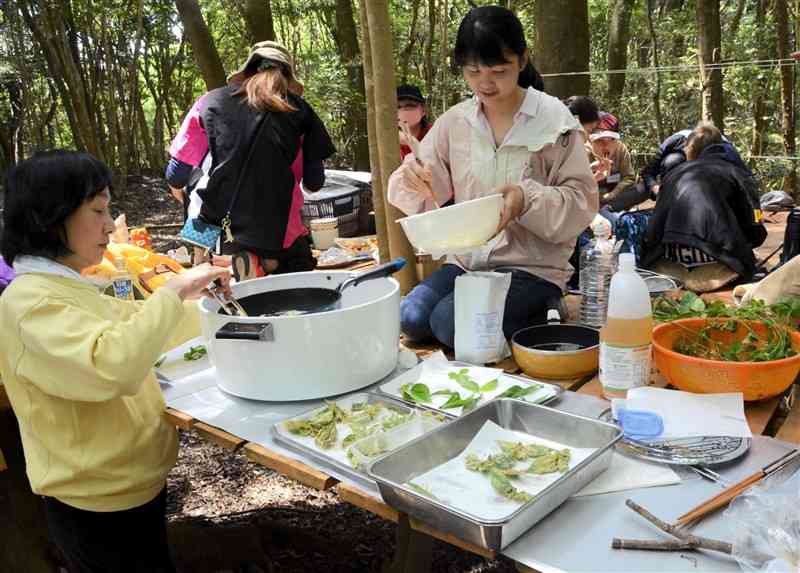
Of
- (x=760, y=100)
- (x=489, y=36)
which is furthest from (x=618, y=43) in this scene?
(x=489, y=36)

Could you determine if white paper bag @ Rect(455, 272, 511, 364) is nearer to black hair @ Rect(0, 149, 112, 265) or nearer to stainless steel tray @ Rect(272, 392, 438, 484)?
stainless steel tray @ Rect(272, 392, 438, 484)

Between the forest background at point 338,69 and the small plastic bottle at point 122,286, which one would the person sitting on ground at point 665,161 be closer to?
the forest background at point 338,69

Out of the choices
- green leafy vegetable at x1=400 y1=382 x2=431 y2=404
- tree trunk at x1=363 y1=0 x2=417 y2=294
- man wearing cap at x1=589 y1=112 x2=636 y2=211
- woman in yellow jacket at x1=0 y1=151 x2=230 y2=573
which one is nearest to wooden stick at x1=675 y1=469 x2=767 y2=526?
green leafy vegetable at x1=400 y1=382 x2=431 y2=404

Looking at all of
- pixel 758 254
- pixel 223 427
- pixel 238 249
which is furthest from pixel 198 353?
pixel 758 254

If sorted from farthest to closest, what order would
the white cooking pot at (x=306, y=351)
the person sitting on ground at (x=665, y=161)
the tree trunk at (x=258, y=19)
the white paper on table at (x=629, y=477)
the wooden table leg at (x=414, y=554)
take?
1. the tree trunk at (x=258, y=19)
2. the person sitting on ground at (x=665, y=161)
3. the white cooking pot at (x=306, y=351)
4. the wooden table leg at (x=414, y=554)
5. the white paper on table at (x=629, y=477)

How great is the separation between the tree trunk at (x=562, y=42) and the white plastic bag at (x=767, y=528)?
13.5 ft

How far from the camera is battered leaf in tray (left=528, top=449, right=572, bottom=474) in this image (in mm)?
Answer: 1220

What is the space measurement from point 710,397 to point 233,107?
2.48 meters

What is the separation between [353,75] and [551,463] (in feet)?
26.9

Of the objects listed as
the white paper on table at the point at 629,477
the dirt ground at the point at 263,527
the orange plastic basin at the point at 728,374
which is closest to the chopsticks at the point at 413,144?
the orange plastic basin at the point at 728,374

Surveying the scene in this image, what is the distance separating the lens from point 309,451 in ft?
4.57

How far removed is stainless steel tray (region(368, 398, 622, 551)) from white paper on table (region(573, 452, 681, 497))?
2 centimetres

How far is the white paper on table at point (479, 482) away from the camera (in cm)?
114

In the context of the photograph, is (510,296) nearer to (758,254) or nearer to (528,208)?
(528,208)
